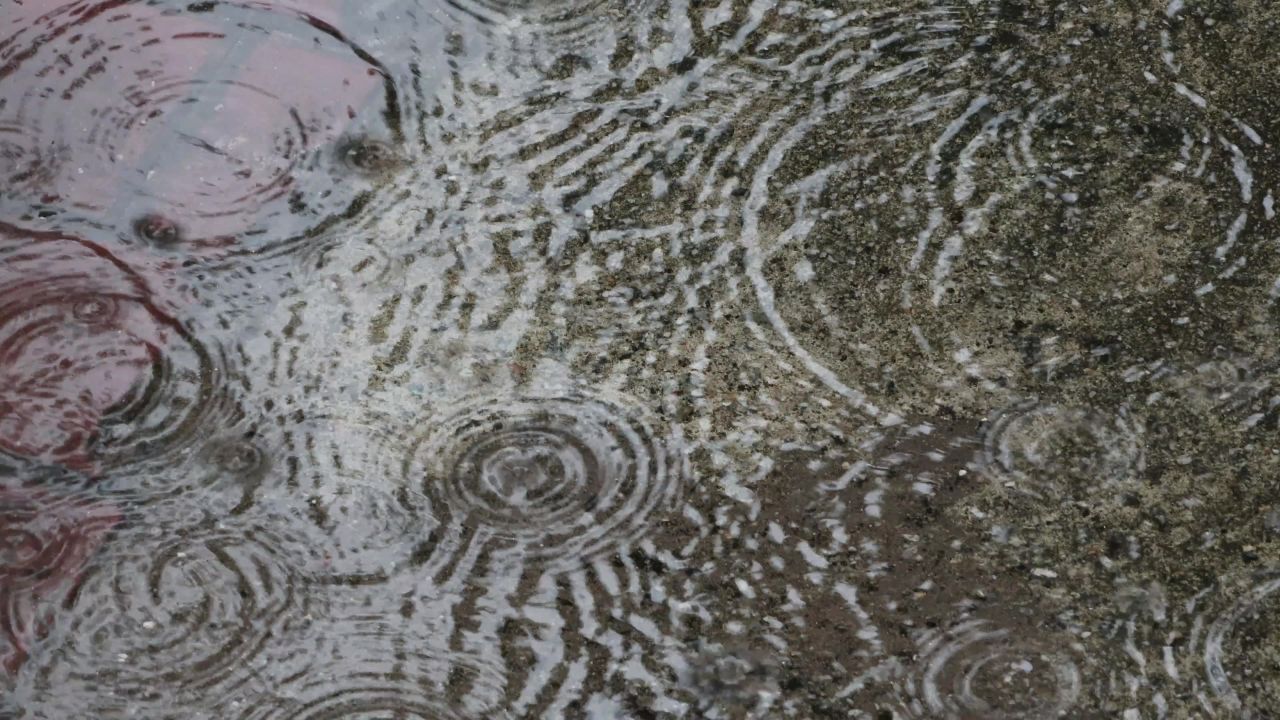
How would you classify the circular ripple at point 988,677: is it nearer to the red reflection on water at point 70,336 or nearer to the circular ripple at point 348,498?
the circular ripple at point 348,498

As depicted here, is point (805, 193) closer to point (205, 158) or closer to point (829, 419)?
point (829, 419)

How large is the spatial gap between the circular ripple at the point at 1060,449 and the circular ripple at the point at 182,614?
117 cm

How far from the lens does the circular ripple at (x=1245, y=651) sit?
2.15 meters

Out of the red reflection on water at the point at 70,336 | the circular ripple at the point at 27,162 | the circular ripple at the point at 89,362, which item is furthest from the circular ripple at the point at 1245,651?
the circular ripple at the point at 27,162

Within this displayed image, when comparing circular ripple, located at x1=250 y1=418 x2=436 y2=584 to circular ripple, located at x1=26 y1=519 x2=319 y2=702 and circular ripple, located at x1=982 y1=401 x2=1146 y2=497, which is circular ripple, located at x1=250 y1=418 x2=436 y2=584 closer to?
circular ripple, located at x1=26 y1=519 x2=319 y2=702

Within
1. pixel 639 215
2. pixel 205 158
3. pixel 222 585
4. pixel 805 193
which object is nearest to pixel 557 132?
pixel 639 215

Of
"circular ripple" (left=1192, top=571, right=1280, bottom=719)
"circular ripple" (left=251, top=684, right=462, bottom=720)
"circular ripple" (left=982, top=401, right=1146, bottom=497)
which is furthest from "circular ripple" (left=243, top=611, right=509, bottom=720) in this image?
"circular ripple" (left=1192, top=571, right=1280, bottom=719)

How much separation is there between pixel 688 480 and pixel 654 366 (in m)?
0.25

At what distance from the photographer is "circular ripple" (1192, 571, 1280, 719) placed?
2.15 metres

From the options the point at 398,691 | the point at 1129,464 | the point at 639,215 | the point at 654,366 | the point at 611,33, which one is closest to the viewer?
the point at 398,691

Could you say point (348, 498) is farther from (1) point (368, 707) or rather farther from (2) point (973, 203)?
(2) point (973, 203)

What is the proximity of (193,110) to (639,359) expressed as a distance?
1.11 m

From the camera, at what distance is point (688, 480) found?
96.3 inches

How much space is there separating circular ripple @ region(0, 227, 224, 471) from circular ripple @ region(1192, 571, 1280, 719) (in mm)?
1704
